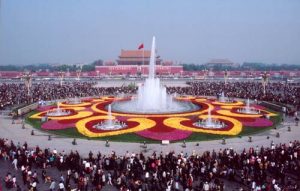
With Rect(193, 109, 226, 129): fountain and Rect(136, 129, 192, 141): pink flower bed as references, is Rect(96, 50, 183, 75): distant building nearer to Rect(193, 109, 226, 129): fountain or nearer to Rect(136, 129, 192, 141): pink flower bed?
Rect(193, 109, 226, 129): fountain

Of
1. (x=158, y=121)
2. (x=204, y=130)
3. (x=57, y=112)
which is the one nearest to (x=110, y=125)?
(x=158, y=121)

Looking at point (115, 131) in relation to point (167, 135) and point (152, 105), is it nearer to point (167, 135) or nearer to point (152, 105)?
point (167, 135)

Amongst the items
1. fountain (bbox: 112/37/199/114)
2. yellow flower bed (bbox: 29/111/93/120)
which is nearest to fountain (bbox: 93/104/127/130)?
yellow flower bed (bbox: 29/111/93/120)

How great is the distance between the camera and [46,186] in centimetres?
1719

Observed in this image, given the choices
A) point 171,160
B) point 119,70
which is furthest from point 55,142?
point 119,70

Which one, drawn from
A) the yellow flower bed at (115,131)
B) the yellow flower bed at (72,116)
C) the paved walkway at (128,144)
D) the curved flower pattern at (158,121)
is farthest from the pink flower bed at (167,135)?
the yellow flower bed at (72,116)

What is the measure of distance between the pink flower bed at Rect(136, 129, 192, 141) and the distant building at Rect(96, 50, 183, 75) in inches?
3201

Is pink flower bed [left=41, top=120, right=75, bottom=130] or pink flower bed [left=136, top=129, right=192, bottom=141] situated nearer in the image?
pink flower bed [left=136, top=129, right=192, bottom=141]

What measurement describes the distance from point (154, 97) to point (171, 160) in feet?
72.7

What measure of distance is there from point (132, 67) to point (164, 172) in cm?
9611

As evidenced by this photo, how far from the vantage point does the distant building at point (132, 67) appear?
110938 mm

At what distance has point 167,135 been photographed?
87.7 ft

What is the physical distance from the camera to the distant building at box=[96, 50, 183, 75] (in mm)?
110938

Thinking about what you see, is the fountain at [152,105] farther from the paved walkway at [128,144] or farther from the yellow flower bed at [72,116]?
the paved walkway at [128,144]
